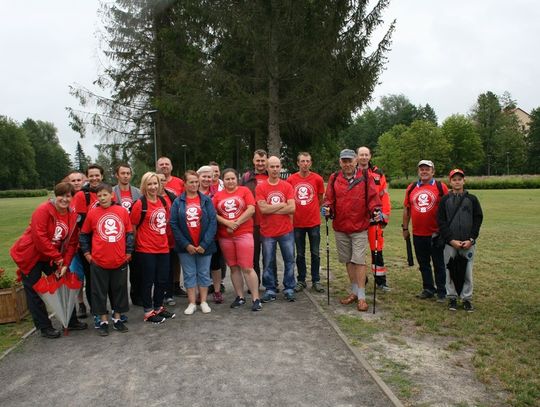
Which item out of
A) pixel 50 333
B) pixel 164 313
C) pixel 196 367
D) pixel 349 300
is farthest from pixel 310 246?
pixel 50 333

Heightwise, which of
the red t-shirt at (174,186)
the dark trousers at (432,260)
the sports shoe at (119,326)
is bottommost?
the sports shoe at (119,326)

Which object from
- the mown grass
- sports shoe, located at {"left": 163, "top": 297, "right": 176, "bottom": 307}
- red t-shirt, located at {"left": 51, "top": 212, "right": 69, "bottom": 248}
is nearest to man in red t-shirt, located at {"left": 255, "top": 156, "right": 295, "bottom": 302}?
the mown grass

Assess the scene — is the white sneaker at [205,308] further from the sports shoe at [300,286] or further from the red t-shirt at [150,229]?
the sports shoe at [300,286]

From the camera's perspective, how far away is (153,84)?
21.2 metres

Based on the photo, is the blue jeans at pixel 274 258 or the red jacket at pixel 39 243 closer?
the red jacket at pixel 39 243

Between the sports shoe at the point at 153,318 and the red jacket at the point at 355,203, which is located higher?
the red jacket at the point at 355,203

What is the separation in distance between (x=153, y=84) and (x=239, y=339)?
1875 centimetres

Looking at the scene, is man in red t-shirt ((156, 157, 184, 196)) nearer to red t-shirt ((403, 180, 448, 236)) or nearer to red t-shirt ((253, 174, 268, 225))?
red t-shirt ((253, 174, 268, 225))

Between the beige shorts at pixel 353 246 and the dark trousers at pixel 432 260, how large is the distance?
3.29 ft

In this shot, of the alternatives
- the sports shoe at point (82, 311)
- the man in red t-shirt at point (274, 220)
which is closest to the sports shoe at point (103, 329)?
the sports shoe at point (82, 311)

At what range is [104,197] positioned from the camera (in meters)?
5.18

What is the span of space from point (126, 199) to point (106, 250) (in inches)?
40.4

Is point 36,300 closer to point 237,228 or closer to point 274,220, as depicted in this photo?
point 237,228

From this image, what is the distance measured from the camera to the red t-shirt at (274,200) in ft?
20.8
